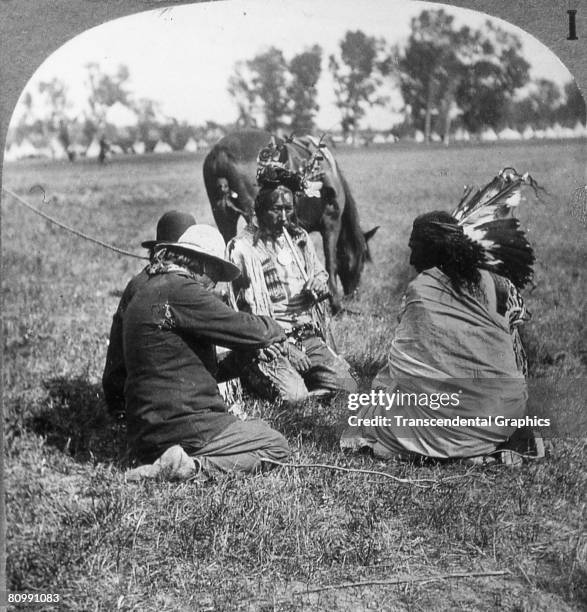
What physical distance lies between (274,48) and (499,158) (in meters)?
1.17

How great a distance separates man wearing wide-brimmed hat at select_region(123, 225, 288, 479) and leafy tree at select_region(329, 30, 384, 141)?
875 millimetres

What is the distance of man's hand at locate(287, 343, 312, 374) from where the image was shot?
3867 mm

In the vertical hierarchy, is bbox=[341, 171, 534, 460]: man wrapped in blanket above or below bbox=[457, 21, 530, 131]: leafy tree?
below

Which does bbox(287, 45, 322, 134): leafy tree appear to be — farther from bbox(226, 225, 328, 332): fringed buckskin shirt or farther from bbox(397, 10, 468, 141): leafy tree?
bbox(226, 225, 328, 332): fringed buckskin shirt

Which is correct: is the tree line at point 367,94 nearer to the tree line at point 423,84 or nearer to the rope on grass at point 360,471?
the tree line at point 423,84

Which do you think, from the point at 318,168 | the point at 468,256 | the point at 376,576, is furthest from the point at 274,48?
the point at 376,576

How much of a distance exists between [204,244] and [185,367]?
573mm

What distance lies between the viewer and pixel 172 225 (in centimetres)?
374

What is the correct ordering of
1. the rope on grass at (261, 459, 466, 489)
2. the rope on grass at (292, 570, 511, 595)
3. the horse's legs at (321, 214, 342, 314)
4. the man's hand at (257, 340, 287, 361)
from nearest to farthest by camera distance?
the rope on grass at (292, 570, 511, 595) < the rope on grass at (261, 459, 466, 489) < the man's hand at (257, 340, 287, 361) < the horse's legs at (321, 214, 342, 314)

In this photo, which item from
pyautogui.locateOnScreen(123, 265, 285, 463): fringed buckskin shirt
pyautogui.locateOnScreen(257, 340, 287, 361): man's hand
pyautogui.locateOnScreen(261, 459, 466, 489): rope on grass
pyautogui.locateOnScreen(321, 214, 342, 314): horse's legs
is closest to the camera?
pyautogui.locateOnScreen(123, 265, 285, 463): fringed buckskin shirt

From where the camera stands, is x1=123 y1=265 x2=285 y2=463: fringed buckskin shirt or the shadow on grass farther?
the shadow on grass

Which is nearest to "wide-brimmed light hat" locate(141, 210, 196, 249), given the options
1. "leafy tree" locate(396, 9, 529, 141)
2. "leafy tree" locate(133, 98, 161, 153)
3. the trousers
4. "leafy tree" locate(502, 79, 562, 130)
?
"leafy tree" locate(133, 98, 161, 153)

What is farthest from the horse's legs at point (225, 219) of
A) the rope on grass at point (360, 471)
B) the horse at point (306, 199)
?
the rope on grass at point (360, 471)

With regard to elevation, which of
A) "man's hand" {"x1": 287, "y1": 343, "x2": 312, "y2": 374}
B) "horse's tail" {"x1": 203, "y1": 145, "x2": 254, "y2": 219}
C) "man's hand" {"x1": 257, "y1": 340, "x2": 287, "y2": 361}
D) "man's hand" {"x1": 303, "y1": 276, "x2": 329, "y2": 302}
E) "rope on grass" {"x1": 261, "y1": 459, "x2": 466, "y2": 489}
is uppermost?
"horse's tail" {"x1": 203, "y1": 145, "x2": 254, "y2": 219}
